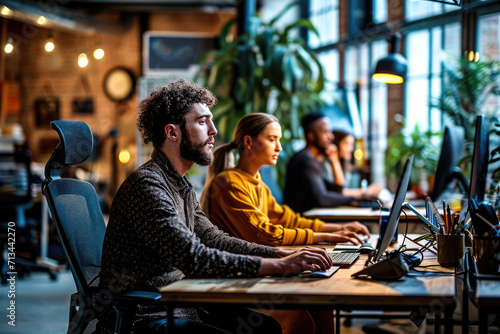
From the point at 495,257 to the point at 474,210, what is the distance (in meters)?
0.18

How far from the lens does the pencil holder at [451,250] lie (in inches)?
74.7

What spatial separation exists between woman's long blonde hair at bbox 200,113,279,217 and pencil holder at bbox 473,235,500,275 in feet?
3.89

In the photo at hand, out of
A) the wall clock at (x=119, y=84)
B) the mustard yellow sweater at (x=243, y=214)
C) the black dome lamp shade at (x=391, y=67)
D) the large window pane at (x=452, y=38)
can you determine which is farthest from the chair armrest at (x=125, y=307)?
the wall clock at (x=119, y=84)

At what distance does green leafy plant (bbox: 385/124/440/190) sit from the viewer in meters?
5.46

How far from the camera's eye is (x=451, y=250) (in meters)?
1.91

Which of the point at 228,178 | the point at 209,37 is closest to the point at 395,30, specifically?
the point at 209,37

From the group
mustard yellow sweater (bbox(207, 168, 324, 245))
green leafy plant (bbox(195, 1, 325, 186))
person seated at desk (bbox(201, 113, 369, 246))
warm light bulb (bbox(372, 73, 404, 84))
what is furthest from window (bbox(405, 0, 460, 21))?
mustard yellow sweater (bbox(207, 168, 324, 245))

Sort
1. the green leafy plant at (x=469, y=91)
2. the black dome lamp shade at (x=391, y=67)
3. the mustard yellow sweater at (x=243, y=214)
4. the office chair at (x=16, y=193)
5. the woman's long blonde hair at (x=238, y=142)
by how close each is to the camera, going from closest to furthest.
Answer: the mustard yellow sweater at (x=243, y=214)
the woman's long blonde hair at (x=238, y=142)
the black dome lamp shade at (x=391, y=67)
the green leafy plant at (x=469, y=91)
the office chair at (x=16, y=193)

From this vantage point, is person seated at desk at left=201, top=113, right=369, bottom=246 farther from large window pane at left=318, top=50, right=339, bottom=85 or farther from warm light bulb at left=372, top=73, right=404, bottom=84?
large window pane at left=318, top=50, right=339, bottom=85

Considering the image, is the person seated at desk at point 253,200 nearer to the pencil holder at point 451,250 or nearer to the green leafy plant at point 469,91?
the pencil holder at point 451,250

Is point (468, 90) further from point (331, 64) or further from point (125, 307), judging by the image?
point (331, 64)

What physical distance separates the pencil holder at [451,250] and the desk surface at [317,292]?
345mm

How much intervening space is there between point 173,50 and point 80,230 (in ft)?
30.2

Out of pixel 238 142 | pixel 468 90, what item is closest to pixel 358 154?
pixel 468 90
